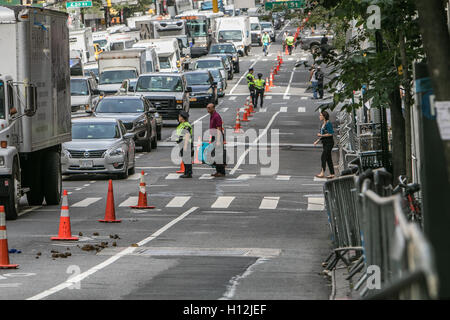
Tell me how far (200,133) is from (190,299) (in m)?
31.7

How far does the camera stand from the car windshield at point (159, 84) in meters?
45.8

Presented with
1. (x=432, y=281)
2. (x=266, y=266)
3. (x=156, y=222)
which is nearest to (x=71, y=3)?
(x=156, y=222)

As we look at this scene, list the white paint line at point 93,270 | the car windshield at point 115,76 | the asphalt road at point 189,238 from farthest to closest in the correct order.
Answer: the car windshield at point 115,76 < the asphalt road at point 189,238 < the white paint line at point 93,270

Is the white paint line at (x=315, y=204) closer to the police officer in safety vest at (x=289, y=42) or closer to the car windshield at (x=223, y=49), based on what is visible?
the police officer in safety vest at (x=289, y=42)

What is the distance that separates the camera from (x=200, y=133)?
42844 millimetres

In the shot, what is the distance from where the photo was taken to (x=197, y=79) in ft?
182

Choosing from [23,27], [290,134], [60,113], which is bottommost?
[290,134]

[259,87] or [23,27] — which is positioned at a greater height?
[23,27]

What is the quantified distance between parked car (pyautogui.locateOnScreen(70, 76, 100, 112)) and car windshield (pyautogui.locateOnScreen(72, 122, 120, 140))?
13.8 metres

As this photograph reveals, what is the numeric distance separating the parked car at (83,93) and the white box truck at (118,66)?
5.51 m

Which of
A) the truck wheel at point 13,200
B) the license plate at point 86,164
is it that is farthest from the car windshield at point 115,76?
the truck wheel at point 13,200

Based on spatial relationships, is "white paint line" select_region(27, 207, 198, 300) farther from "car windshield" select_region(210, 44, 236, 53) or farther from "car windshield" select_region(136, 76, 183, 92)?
"car windshield" select_region(210, 44, 236, 53)

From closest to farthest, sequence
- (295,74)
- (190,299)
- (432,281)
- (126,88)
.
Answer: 1. (432,281)
2. (190,299)
3. (126,88)
4. (295,74)
